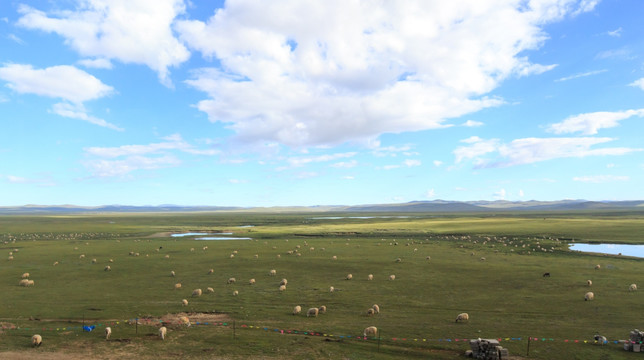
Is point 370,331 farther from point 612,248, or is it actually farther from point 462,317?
point 612,248

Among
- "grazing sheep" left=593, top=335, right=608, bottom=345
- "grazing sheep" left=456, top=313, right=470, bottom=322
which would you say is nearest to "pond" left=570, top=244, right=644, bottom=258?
"grazing sheep" left=593, top=335, right=608, bottom=345

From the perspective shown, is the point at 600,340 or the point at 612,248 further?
the point at 612,248

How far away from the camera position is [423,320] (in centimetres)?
2317

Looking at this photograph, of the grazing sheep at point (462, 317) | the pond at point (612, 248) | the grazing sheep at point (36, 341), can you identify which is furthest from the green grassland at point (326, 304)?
the pond at point (612, 248)

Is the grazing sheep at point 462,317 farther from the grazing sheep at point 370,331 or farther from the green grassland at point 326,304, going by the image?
the grazing sheep at point 370,331

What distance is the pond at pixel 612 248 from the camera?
190ft

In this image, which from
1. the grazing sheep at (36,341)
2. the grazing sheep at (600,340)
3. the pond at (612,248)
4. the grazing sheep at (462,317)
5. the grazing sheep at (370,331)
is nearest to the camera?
the grazing sheep at (600,340)

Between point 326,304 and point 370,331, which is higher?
point 370,331

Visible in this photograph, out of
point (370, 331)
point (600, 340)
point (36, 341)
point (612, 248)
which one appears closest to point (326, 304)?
point (370, 331)

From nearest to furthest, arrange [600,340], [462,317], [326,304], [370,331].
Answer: [600,340] → [370,331] → [462,317] → [326,304]

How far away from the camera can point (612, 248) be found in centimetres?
6253

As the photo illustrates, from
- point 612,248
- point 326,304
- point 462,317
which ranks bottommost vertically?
point 612,248

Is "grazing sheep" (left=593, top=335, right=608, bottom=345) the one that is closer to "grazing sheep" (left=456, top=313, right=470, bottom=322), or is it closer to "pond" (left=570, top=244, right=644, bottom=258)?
"grazing sheep" (left=456, top=313, right=470, bottom=322)

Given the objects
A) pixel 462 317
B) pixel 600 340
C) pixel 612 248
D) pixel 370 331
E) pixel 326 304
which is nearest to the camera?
pixel 600 340
